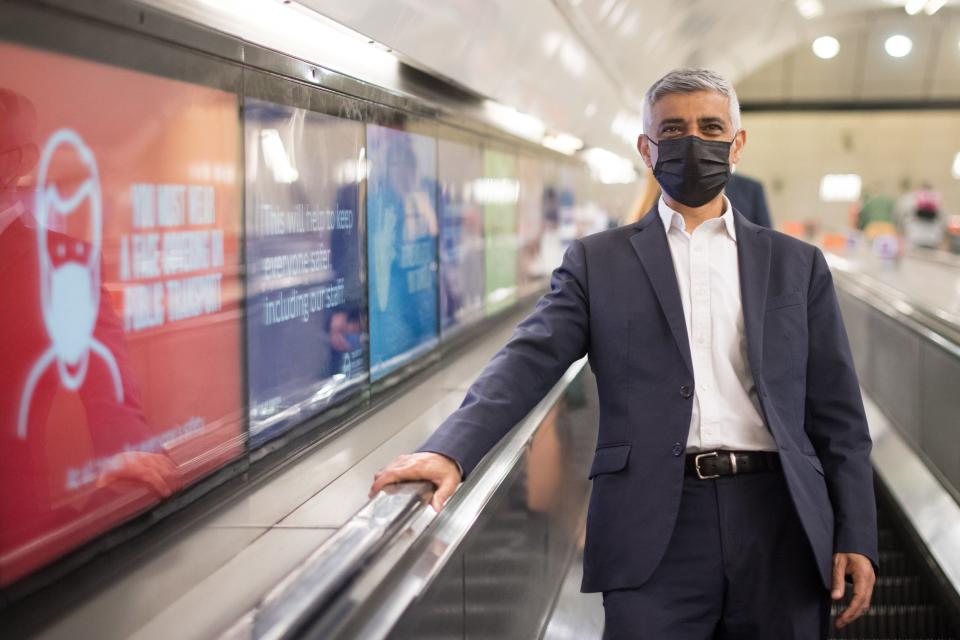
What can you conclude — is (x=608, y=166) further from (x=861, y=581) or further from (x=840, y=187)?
(x=840, y=187)

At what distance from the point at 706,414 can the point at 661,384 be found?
0.12 m

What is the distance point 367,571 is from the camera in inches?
79.9

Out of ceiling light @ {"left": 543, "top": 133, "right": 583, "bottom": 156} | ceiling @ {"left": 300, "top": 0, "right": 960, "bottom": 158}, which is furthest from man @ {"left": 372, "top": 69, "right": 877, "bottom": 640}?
ceiling light @ {"left": 543, "top": 133, "right": 583, "bottom": 156}

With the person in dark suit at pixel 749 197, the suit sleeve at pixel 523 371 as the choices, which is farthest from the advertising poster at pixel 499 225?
the suit sleeve at pixel 523 371

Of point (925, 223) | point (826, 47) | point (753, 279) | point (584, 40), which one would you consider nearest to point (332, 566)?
point (753, 279)

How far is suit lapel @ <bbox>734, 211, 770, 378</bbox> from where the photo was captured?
7.58ft

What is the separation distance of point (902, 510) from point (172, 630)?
427 cm

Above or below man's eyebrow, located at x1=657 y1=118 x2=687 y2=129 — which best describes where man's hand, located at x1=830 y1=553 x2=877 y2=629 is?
below

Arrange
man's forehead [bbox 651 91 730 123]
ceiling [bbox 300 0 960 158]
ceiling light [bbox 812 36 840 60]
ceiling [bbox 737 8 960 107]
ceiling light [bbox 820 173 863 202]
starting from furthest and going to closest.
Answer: ceiling light [bbox 820 173 863 202]
ceiling [bbox 737 8 960 107]
ceiling light [bbox 812 36 840 60]
ceiling [bbox 300 0 960 158]
man's forehead [bbox 651 91 730 123]

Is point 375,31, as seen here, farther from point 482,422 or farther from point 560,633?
point 560,633

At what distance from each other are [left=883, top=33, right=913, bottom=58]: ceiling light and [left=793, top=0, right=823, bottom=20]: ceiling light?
632cm

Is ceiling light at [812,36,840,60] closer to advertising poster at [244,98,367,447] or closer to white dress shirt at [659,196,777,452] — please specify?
advertising poster at [244,98,367,447]

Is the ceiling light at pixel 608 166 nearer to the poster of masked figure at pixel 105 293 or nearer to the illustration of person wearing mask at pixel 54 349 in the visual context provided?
the poster of masked figure at pixel 105 293

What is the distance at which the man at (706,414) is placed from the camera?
2.30 metres
